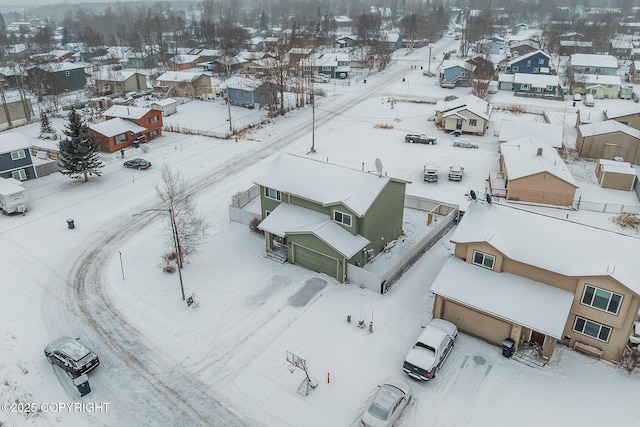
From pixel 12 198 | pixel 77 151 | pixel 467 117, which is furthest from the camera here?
pixel 467 117

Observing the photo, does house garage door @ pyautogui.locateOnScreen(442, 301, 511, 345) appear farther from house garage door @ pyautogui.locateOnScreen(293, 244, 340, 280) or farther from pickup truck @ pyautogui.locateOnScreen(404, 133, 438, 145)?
pickup truck @ pyautogui.locateOnScreen(404, 133, 438, 145)

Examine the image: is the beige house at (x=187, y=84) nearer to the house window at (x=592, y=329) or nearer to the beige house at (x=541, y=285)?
the beige house at (x=541, y=285)

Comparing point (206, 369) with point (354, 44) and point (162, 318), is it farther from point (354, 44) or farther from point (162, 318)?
point (354, 44)

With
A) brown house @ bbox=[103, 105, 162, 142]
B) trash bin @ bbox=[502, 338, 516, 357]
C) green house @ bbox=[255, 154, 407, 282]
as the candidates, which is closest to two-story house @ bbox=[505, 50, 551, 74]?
brown house @ bbox=[103, 105, 162, 142]

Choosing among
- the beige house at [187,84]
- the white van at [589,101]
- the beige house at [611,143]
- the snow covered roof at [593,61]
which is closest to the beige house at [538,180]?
the beige house at [611,143]

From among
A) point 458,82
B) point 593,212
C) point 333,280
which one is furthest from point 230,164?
point 458,82

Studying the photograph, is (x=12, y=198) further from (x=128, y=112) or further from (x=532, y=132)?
(x=532, y=132)

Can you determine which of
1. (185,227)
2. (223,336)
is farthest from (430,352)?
(185,227)
